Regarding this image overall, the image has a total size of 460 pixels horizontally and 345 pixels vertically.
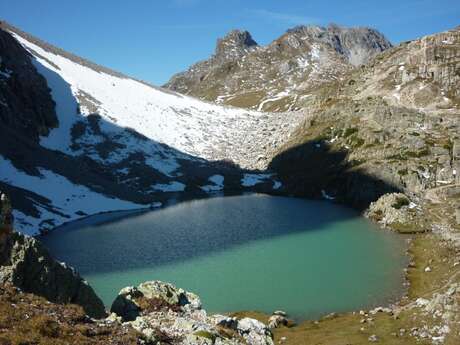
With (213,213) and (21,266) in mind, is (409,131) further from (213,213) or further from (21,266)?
(21,266)

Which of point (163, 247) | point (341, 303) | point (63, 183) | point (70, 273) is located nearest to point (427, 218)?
point (341, 303)

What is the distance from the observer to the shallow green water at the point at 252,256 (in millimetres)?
53406

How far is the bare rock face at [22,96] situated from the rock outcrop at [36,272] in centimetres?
13164

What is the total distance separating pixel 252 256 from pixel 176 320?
161ft

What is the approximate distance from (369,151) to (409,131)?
39.3 ft

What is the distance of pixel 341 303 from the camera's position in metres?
50.2

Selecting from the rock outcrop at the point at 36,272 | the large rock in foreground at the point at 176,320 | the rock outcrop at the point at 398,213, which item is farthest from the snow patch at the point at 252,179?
the large rock in foreground at the point at 176,320

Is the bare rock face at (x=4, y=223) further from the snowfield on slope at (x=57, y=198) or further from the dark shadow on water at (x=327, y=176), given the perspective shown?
the dark shadow on water at (x=327, y=176)

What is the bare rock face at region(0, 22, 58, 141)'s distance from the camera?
509 feet

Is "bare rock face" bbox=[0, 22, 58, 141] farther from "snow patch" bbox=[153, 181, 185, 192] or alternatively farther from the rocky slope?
"snow patch" bbox=[153, 181, 185, 192]

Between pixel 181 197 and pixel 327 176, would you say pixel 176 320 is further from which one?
pixel 181 197

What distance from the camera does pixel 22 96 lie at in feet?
557

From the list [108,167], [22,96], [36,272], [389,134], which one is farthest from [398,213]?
[22,96]

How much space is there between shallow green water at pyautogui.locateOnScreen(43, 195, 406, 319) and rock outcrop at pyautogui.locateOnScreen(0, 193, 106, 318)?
998 inches
